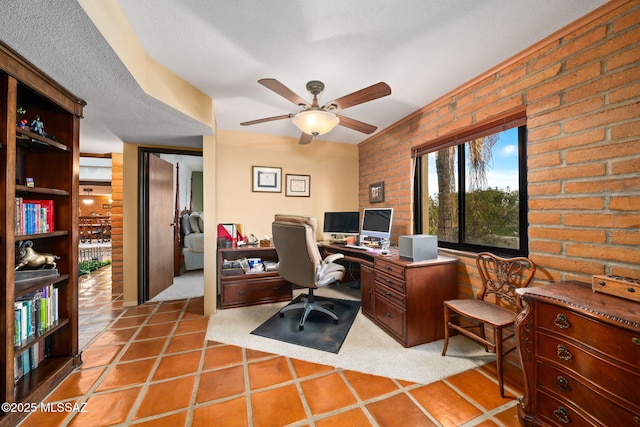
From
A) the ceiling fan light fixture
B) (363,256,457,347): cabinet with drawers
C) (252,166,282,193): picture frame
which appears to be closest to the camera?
the ceiling fan light fixture

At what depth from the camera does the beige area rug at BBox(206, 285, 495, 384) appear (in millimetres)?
1814

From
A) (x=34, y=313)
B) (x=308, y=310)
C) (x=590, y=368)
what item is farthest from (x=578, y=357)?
(x=34, y=313)

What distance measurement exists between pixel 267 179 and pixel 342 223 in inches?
51.8

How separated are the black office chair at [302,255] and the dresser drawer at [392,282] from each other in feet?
1.40

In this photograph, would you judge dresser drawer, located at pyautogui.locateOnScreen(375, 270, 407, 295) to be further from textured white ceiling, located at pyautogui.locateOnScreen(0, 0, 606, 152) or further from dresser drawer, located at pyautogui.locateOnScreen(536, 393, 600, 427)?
textured white ceiling, located at pyautogui.locateOnScreen(0, 0, 606, 152)

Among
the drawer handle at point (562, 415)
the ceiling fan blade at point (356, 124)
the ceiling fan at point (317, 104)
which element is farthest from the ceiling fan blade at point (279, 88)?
the drawer handle at point (562, 415)

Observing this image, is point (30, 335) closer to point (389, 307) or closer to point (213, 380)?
point (213, 380)

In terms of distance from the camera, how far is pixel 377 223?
3.13 meters

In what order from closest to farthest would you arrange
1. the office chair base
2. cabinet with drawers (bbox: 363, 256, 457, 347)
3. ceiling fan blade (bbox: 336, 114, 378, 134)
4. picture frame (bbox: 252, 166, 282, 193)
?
cabinet with drawers (bbox: 363, 256, 457, 347) < ceiling fan blade (bbox: 336, 114, 378, 134) < the office chair base < picture frame (bbox: 252, 166, 282, 193)

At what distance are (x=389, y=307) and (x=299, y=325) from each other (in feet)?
2.95

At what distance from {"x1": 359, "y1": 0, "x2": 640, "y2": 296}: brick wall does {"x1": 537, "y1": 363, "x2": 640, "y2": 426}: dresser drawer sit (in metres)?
0.66

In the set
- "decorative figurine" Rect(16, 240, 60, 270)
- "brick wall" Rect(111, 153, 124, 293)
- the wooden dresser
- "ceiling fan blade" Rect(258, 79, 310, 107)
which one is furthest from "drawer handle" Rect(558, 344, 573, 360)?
"brick wall" Rect(111, 153, 124, 293)

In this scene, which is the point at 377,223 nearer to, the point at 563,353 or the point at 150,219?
the point at 563,353

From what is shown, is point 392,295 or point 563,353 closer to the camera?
point 563,353
